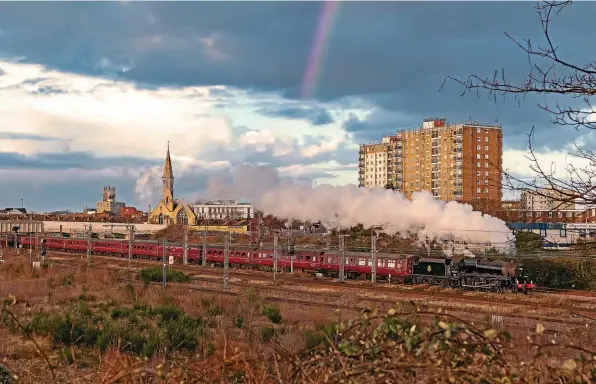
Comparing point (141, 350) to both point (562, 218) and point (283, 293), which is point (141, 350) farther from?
point (283, 293)

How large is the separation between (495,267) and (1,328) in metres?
28.1

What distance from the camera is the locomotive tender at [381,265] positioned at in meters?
37.2

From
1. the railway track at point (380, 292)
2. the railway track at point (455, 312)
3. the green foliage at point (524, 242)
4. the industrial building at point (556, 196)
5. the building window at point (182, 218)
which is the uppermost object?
the building window at point (182, 218)

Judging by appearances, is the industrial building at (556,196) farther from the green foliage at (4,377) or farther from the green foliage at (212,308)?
the green foliage at (212,308)

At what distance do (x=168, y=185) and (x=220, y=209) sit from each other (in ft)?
36.6

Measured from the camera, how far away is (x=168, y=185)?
11162 centimetres

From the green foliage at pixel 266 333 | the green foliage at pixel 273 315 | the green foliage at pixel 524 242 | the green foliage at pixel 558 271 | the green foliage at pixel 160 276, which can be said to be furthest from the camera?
the green foliage at pixel 524 242

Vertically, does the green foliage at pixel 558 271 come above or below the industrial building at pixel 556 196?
below

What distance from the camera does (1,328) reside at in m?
18.1

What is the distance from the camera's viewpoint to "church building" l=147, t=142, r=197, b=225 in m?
101

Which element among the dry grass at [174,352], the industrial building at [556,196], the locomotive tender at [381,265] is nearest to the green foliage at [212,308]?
the dry grass at [174,352]

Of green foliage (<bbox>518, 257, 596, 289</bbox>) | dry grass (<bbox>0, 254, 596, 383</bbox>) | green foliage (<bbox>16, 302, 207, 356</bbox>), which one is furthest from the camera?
green foliage (<bbox>518, 257, 596, 289</bbox>)

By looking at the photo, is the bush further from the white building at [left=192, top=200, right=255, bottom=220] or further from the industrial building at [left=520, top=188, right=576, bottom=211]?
the white building at [left=192, top=200, right=255, bottom=220]

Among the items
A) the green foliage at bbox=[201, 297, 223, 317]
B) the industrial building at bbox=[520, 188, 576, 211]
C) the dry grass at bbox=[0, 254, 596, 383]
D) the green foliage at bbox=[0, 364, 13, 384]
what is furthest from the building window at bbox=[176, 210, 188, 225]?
the industrial building at bbox=[520, 188, 576, 211]
